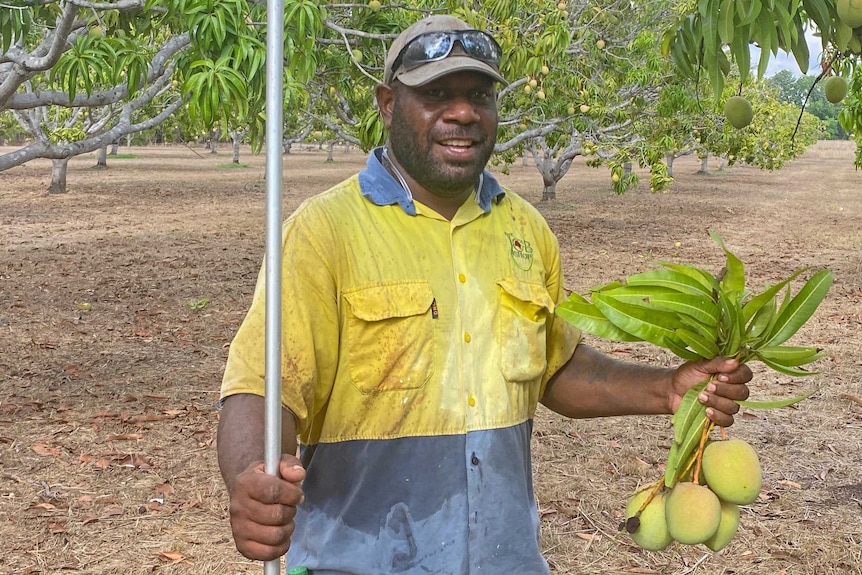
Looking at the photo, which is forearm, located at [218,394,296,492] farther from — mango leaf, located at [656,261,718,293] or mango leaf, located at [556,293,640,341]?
mango leaf, located at [656,261,718,293]

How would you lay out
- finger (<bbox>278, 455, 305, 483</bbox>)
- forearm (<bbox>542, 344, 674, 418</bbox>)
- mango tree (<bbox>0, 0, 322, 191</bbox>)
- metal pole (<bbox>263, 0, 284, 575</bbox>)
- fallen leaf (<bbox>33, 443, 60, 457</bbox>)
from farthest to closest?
fallen leaf (<bbox>33, 443, 60, 457</bbox>), mango tree (<bbox>0, 0, 322, 191</bbox>), forearm (<bbox>542, 344, 674, 418</bbox>), finger (<bbox>278, 455, 305, 483</bbox>), metal pole (<bbox>263, 0, 284, 575</bbox>)

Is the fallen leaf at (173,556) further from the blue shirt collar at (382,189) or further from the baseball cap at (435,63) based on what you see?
Result: the baseball cap at (435,63)

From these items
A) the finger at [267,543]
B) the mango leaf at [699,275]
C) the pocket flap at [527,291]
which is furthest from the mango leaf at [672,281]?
the finger at [267,543]

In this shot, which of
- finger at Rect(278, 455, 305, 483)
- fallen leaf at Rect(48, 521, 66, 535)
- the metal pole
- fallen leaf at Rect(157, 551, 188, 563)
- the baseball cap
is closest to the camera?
the metal pole

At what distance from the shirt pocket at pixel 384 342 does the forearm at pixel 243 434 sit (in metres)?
0.22

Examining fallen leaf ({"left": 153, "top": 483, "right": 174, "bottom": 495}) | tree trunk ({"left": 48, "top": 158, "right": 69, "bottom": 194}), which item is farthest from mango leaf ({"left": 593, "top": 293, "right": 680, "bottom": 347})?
tree trunk ({"left": 48, "top": 158, "right": 69, "bottom": 194})

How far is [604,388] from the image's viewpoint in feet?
7.79

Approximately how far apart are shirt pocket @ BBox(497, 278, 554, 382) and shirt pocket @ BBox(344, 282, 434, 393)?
198 mm

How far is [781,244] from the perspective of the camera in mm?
16328

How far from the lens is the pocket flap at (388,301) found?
2.03 meters

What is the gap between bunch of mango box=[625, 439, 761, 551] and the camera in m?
1.83

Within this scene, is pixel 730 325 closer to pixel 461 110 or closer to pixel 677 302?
pixel 677 302

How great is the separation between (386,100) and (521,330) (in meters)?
0.68

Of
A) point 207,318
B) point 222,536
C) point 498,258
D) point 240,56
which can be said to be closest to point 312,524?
point 498,258
